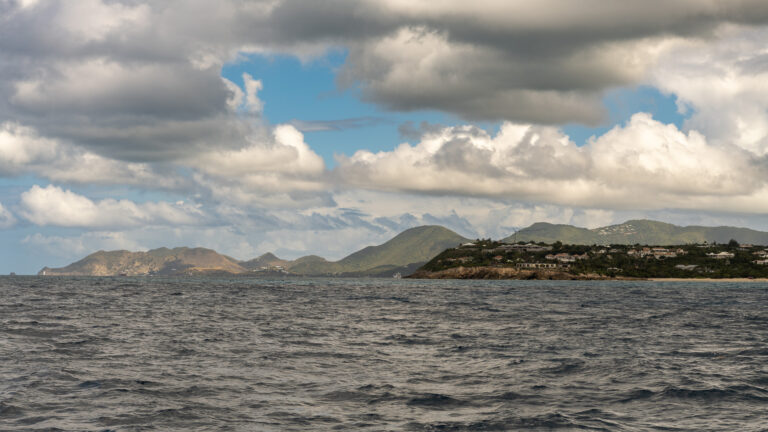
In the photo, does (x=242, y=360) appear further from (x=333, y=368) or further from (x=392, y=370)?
(x=392, y=370)

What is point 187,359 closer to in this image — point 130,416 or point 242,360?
point 242,360

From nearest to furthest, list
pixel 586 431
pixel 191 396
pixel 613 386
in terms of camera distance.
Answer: pixel 586 431 → pixel 191 396 → pixel 613 386

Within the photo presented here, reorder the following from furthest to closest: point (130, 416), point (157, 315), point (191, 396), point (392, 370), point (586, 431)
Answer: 1. point (157, 315)
2. point (392, 370)
3. point (191, 396)
4. point (130, 416)
5. point (586, 431)

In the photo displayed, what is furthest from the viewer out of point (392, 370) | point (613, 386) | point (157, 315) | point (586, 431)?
point (157, 315)

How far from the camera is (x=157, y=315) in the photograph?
63500 mm

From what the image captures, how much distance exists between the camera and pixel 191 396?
23.0 m

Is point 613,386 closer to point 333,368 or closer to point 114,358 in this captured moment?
point 333,368

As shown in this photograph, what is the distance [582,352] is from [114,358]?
26989mm

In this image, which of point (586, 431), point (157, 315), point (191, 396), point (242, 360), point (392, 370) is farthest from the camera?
point (157, 315)

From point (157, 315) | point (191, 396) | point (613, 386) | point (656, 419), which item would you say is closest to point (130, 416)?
point (191, 396)

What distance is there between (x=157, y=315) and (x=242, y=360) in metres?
35.4

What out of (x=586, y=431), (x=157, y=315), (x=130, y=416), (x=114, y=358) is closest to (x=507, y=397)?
(x=586, y=431)

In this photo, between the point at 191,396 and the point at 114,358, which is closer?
the point at 191,396

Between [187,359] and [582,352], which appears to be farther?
[582,352]
